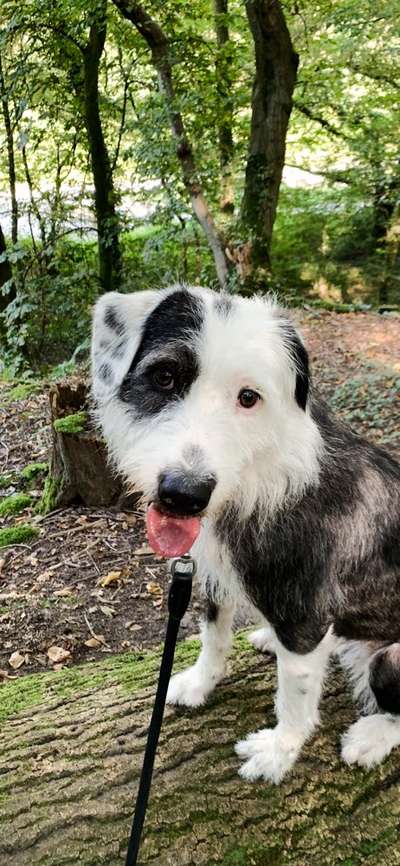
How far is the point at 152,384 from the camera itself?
2.17 metres

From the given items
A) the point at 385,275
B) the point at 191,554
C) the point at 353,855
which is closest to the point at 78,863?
the point at 353,855

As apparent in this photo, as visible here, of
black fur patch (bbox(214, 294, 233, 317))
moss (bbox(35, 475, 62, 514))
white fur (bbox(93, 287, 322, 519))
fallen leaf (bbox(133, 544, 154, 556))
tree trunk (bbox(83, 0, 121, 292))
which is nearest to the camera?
white fur (bbox(93, 287, 322, 519))

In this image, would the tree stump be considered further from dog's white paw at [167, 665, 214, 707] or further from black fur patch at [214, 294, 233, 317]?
black fur patch at [214, 294, 233, 317]

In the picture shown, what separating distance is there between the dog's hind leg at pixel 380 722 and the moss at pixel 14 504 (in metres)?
4.16

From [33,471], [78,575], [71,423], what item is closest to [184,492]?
[78,575]

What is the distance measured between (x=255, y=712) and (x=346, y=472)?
112 centimetres

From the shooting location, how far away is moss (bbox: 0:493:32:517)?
231 inches

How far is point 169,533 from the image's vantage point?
6.54 feet

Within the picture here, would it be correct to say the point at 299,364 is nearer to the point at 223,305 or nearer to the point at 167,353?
the point at 223,305

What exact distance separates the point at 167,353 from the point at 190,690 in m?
1.53

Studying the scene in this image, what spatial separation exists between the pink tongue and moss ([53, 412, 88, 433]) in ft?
11.5

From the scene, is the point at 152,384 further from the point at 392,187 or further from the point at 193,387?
the point at 392,187

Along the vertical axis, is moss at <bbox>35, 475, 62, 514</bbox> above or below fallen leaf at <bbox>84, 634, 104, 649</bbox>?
above

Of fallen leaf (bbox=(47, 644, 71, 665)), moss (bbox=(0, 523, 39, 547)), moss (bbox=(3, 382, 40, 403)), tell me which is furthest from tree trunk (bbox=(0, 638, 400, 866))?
moss (bbox=(3, 382, 40, 403))
